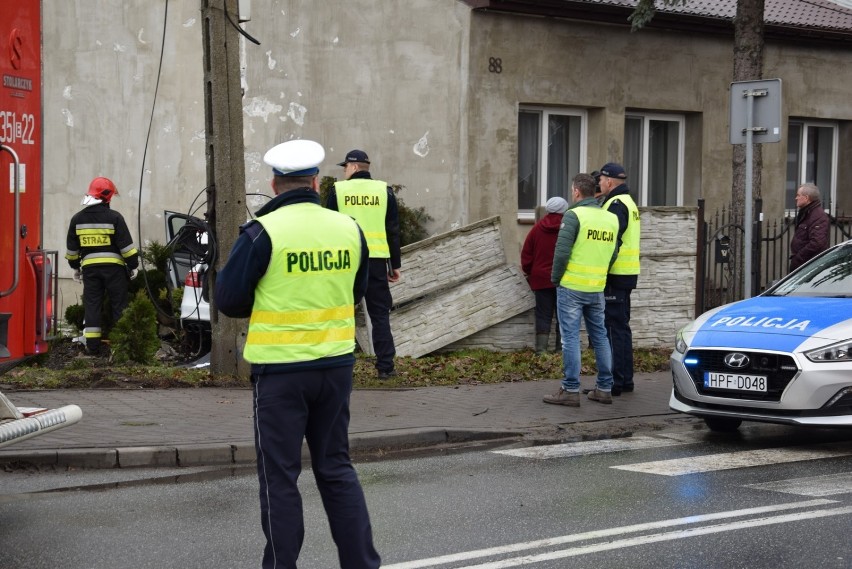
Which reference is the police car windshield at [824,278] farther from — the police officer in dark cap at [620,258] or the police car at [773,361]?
the police officer in dark cap at [620,258]

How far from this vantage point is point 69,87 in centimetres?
1773

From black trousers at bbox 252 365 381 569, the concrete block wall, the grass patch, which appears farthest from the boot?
black trousers at bbox 252 365 381 569

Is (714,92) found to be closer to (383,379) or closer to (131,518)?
(383,379)

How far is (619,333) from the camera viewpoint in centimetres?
1140

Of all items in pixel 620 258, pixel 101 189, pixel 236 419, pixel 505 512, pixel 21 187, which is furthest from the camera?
pixel 101 189

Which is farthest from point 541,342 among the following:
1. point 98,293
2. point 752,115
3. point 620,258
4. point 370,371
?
point 98,293

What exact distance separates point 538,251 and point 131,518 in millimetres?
8086

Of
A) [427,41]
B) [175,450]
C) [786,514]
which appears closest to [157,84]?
[427,41]

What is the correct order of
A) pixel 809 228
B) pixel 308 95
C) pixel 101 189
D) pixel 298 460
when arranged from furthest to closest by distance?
1. pixel 308 95
2. pixel 101 189
3. pixel 809 228
4. pixel 298 460

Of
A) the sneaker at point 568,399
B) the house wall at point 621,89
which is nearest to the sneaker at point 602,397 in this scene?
the sneaker at point 568,399

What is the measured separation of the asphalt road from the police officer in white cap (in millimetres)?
798

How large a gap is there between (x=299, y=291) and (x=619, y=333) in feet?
21.9

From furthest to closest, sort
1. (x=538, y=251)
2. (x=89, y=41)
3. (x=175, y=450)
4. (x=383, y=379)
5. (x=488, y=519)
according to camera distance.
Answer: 1. (x=89, y=41)
2. (x=538, y=251)
3. (x=383, y=379)
4. (x=175, y=450)
5. (x=488, y=519)

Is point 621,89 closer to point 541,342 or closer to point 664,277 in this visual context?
point 664,277
